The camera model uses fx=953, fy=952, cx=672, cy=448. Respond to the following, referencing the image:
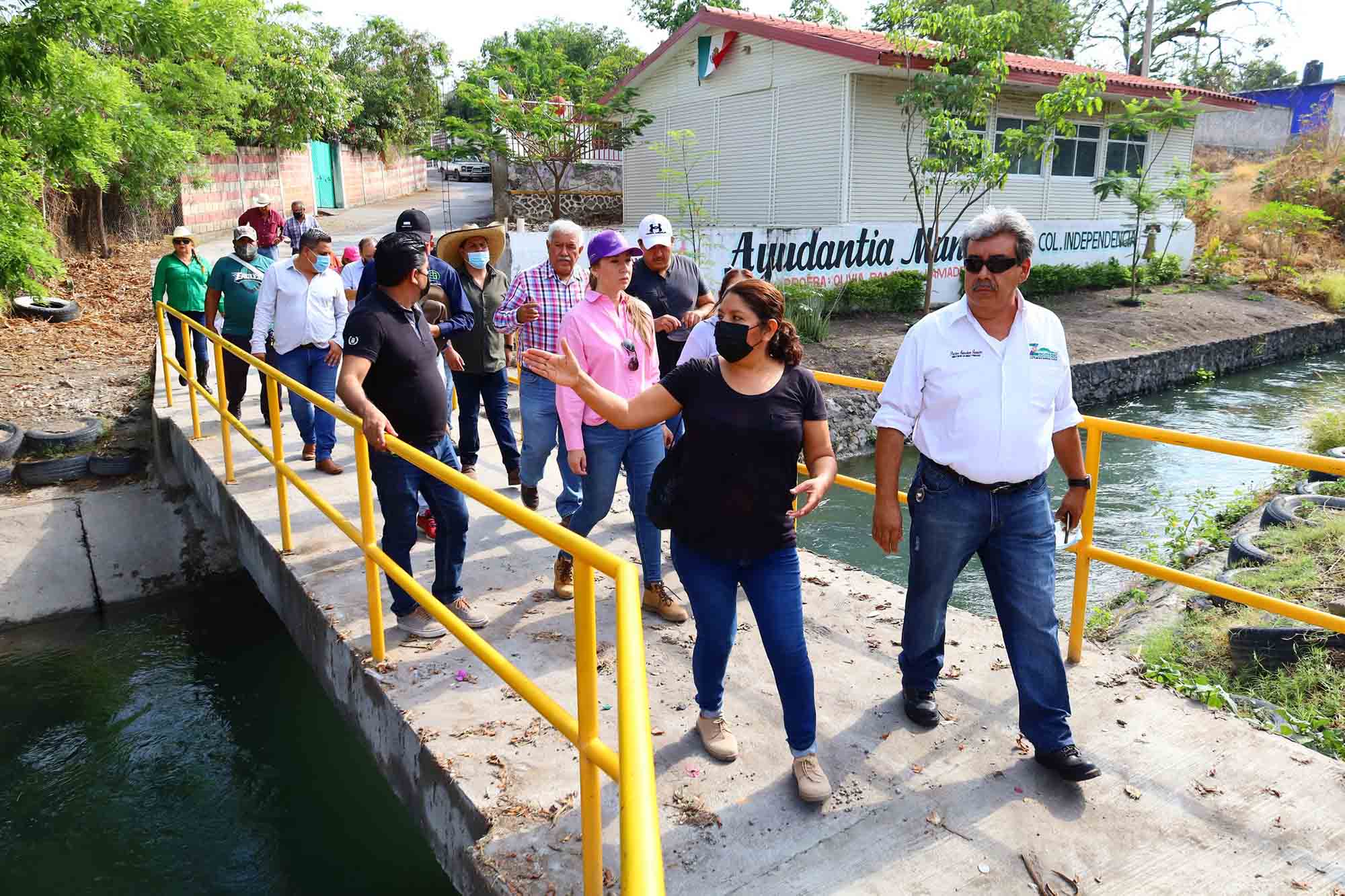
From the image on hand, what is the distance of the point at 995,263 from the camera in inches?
118

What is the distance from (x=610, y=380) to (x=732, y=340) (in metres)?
1.33

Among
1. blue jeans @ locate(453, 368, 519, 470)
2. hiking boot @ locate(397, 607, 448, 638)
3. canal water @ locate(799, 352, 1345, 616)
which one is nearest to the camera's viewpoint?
hiking boot @ locate(397, 607, 448, 638)

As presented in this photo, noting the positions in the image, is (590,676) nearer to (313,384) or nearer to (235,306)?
(313,384)

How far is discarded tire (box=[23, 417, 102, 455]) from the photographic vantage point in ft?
28.1

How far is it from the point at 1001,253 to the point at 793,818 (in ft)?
6.18

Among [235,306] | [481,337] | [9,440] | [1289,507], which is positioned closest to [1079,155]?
[1289,507]

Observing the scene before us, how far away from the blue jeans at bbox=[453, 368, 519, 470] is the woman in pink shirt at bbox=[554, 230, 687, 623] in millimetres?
2062

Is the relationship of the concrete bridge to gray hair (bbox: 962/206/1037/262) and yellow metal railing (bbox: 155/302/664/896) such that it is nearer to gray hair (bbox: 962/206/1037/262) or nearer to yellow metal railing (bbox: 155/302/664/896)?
yellow metal railing (bbox: 155/302/664/896)

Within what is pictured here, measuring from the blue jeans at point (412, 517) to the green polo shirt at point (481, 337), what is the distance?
1864mm

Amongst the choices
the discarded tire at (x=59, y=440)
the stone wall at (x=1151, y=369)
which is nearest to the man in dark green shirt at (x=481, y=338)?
the discarded tire at (x=59, y=440)

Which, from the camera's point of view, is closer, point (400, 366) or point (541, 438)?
point (400, 366)

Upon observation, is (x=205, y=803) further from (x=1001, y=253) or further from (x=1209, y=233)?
(x=1209, y=233)

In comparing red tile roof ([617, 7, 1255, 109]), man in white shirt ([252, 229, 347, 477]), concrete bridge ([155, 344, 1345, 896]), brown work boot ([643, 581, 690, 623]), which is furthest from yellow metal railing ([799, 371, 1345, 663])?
red tile roof ([617, 7, 1255, 109])

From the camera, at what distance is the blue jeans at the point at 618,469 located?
4211 millimetres
